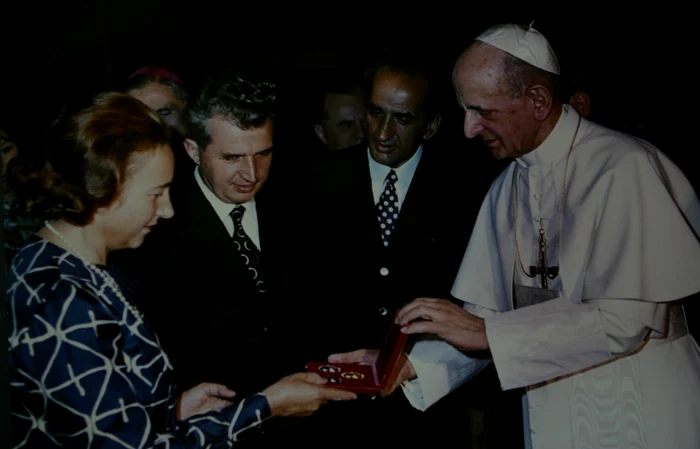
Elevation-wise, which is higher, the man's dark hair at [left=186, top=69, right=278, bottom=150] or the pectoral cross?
the man's dark hair at [left=186, top=69, right=278, bottom=150]

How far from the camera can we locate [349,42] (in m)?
3.10

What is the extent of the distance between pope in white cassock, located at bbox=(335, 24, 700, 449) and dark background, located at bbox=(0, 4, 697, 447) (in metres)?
0.29

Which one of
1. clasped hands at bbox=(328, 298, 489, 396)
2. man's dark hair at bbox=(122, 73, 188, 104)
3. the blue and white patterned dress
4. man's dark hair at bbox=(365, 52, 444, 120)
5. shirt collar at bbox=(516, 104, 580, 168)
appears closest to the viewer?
the blue and white patterned dress

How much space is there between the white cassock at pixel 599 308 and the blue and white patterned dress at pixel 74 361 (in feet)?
3.57

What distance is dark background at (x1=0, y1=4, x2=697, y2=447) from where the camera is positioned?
6.66 ft

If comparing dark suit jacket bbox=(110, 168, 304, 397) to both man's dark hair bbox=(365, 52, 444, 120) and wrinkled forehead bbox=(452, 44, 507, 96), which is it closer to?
wrinkled forehead bbox=(452, 44, 507, 96)

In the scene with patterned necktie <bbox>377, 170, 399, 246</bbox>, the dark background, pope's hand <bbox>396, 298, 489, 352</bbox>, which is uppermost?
the dark background

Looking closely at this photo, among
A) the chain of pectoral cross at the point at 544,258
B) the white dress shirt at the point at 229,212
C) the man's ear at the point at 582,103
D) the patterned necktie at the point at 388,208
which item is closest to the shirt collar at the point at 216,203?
the white dress shirt at the point at 229,212

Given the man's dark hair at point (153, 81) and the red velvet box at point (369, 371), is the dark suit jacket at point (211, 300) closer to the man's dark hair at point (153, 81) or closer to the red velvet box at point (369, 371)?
the red velvet box at point (369, 371)

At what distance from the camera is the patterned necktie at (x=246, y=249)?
228 centimetres

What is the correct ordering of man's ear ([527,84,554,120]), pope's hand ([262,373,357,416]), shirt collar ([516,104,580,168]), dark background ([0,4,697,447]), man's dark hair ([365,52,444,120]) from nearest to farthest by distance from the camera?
pope's hand ([262,373,357,416]) → dark background ([0,4,697,447]) → man's ear ([527,84,554,120]) → shirt collar ([516,104,580,168]) → man's dark hair ([365,52,444,120])

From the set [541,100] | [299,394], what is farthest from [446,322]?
[541,100]

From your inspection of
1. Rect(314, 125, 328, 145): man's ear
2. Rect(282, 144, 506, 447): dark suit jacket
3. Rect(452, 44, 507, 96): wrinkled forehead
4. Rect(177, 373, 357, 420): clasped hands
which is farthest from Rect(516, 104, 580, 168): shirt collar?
Rect(314, 125, 328, 145): man's ear

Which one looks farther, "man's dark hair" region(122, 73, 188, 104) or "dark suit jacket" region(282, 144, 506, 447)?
"dark suit jacket" region(282, 144, 506, 447)
